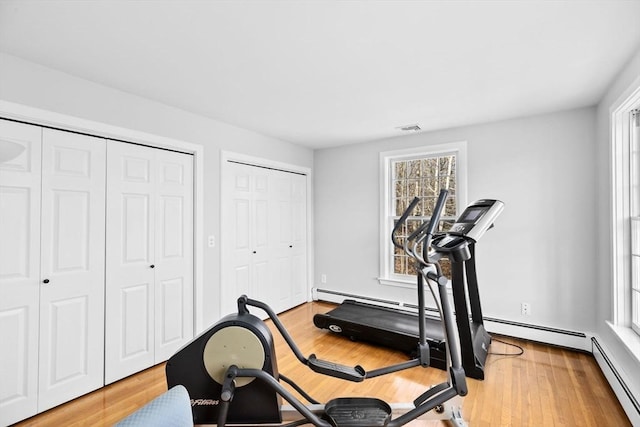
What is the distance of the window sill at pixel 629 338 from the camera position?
198cm

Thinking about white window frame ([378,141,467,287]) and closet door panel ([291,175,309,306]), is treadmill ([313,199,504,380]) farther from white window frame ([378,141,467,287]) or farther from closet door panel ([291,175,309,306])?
closet door panel ([291,175,309,306])

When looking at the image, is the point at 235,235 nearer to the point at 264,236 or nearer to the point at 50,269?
the point at 264,236

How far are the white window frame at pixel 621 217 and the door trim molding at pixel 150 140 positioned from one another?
3.62 meters

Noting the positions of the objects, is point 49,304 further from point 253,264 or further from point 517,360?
point 517,360

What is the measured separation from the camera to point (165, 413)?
37.7 inches

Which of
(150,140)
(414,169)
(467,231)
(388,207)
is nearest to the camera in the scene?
(467,231)

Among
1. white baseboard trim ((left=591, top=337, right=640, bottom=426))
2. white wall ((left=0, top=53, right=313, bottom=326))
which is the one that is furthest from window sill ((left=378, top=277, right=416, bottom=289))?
white wall ((left=0, top=53, right=313, bottom=326))

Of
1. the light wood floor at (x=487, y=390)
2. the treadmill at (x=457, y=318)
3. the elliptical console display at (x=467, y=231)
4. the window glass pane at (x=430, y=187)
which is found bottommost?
the light wood floor at (x=487, y=390)

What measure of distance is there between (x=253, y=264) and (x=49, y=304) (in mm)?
1997

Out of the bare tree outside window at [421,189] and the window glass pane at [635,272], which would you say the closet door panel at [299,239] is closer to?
the bare tree outside window at [421,189]

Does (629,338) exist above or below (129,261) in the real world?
below

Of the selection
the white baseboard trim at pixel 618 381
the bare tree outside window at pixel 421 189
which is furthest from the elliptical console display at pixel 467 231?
the bare tree outside window at pixel 421 189

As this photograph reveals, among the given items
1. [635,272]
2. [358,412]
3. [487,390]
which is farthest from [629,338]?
[358,412]

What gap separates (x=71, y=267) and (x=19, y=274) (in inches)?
11.0
